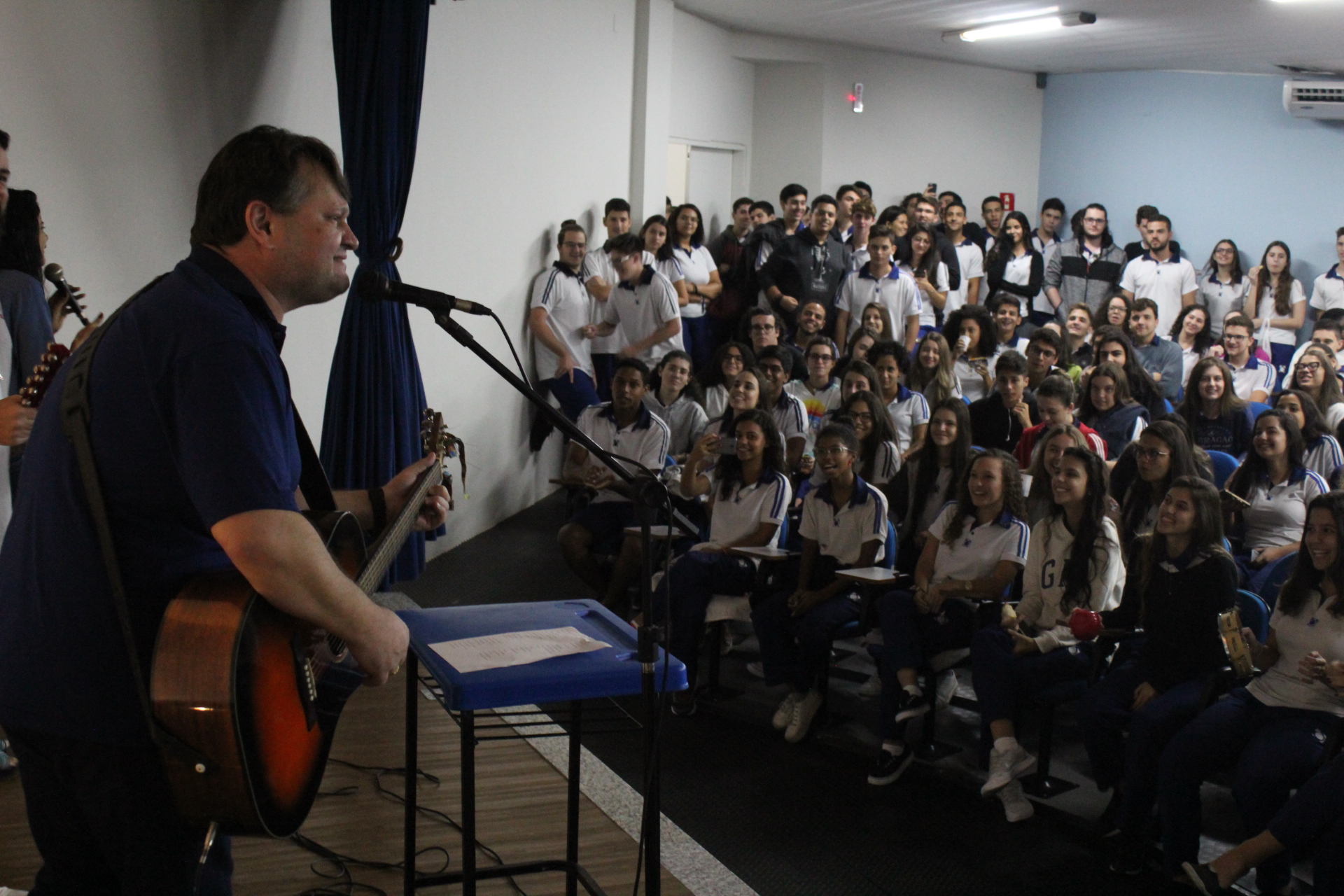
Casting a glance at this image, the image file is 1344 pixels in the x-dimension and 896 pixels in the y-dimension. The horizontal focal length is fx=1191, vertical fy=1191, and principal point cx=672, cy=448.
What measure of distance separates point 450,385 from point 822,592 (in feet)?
8.36

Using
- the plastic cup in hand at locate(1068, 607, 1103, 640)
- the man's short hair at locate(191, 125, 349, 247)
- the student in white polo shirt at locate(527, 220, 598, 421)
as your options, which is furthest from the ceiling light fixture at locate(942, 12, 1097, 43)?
the man's short hair at locate(191, 125, 349, 247)

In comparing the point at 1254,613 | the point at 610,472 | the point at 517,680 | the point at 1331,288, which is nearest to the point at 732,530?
the point at 610,472

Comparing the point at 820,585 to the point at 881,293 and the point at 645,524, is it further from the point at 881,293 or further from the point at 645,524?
the point at 881,293

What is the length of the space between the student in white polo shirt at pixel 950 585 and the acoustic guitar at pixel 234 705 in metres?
2.56

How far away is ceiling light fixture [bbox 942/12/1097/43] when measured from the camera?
8312 mm

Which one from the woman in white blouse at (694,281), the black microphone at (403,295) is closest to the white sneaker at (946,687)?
the black microphone at (403,295)

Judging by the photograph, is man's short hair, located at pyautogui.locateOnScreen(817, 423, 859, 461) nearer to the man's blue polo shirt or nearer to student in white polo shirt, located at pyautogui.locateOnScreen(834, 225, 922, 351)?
student in white polo shirt, located at pyautogui.locateOnScreen(834, 225, 922, 351)

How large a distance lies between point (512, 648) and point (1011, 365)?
419cm

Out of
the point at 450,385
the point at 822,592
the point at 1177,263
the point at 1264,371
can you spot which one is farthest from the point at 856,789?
the point at 1177,263

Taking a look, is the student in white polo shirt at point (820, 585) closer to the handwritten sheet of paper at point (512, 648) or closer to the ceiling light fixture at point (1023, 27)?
the handwritten sheet of paper at point (512, 648)

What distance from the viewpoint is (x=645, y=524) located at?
1.88 meters

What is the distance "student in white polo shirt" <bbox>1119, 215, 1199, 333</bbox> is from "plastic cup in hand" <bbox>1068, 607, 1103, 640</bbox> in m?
6.42

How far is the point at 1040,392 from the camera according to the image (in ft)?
17.4

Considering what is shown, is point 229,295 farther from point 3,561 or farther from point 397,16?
point 397,16
